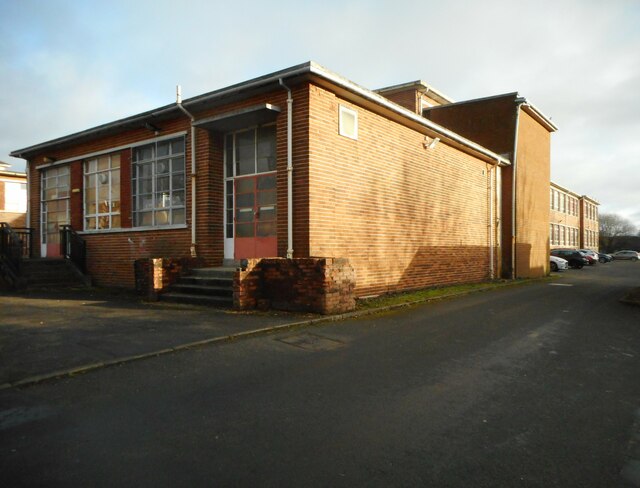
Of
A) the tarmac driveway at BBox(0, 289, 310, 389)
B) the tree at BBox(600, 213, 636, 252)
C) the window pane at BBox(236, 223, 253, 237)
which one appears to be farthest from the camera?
the tree at BBox(600, 213, 636, 252)

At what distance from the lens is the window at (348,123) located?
1055cm

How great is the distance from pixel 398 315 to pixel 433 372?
3941mm

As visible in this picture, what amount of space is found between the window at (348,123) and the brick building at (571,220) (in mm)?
36973

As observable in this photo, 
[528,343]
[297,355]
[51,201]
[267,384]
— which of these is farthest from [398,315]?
[51,201]

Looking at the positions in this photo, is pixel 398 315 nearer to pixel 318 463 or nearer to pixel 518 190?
pixel 318 463

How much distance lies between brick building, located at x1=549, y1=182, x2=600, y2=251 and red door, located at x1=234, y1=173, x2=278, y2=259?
38.2 meters

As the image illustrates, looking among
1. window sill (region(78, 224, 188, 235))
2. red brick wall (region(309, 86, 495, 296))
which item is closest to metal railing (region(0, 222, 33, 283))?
window sill (region(78, 224, 188, 235))

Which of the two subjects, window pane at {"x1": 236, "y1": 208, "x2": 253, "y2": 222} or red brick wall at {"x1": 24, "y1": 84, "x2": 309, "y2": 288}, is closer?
red brick wall at {"x1": 24, "y1": 84, "x2": 309, "y2": 288}

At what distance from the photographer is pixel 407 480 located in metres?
2.72

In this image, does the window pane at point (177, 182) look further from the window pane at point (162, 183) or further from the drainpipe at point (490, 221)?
the drainpipe at point (490, 221)

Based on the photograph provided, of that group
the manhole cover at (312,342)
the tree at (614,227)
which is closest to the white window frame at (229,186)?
the manhole cover at (312,342)

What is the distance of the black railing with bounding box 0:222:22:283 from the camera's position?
42.5ft

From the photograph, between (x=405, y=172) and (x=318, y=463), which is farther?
(x=405, y=172)

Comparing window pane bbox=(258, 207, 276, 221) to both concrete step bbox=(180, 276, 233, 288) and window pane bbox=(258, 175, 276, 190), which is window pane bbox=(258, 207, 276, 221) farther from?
concrete step bbox=(180, 276, 233, 288)
